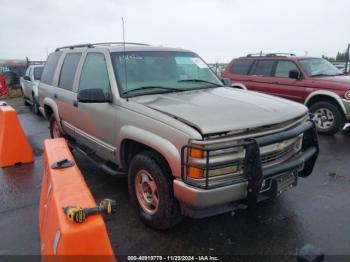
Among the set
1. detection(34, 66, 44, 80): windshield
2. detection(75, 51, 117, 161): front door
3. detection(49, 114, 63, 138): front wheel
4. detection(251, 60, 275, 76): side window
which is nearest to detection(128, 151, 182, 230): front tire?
detection(75, 51, 117, 161): front door

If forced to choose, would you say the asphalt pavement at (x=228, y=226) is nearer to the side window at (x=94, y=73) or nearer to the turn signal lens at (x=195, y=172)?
the turn signal lens at (x=195, y=172)

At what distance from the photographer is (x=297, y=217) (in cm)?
368

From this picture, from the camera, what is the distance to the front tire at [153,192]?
311 cm

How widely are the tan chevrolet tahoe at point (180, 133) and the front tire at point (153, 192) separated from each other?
0.01 meters

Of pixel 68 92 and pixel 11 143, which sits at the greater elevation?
pixel 68 92

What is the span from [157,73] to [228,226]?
2068 mm

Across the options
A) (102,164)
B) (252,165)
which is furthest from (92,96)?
(252,165)

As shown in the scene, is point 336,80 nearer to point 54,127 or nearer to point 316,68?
point 316,68

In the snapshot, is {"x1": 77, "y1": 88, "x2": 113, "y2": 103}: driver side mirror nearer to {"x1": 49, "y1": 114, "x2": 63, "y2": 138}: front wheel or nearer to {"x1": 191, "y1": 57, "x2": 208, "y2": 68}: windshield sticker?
{"x1": 191, "y1": 57, "x2": 208, "y2": 68}: windshield sticker

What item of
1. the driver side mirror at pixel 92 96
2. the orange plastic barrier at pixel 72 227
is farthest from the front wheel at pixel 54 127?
the orange plastic barrier at pixel 72 227

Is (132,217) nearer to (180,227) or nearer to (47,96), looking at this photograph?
(180,227)

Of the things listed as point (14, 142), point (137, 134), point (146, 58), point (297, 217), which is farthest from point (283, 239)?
point (14, 142)

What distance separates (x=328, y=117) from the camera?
7359 millimetres

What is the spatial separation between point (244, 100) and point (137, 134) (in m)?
1.25
